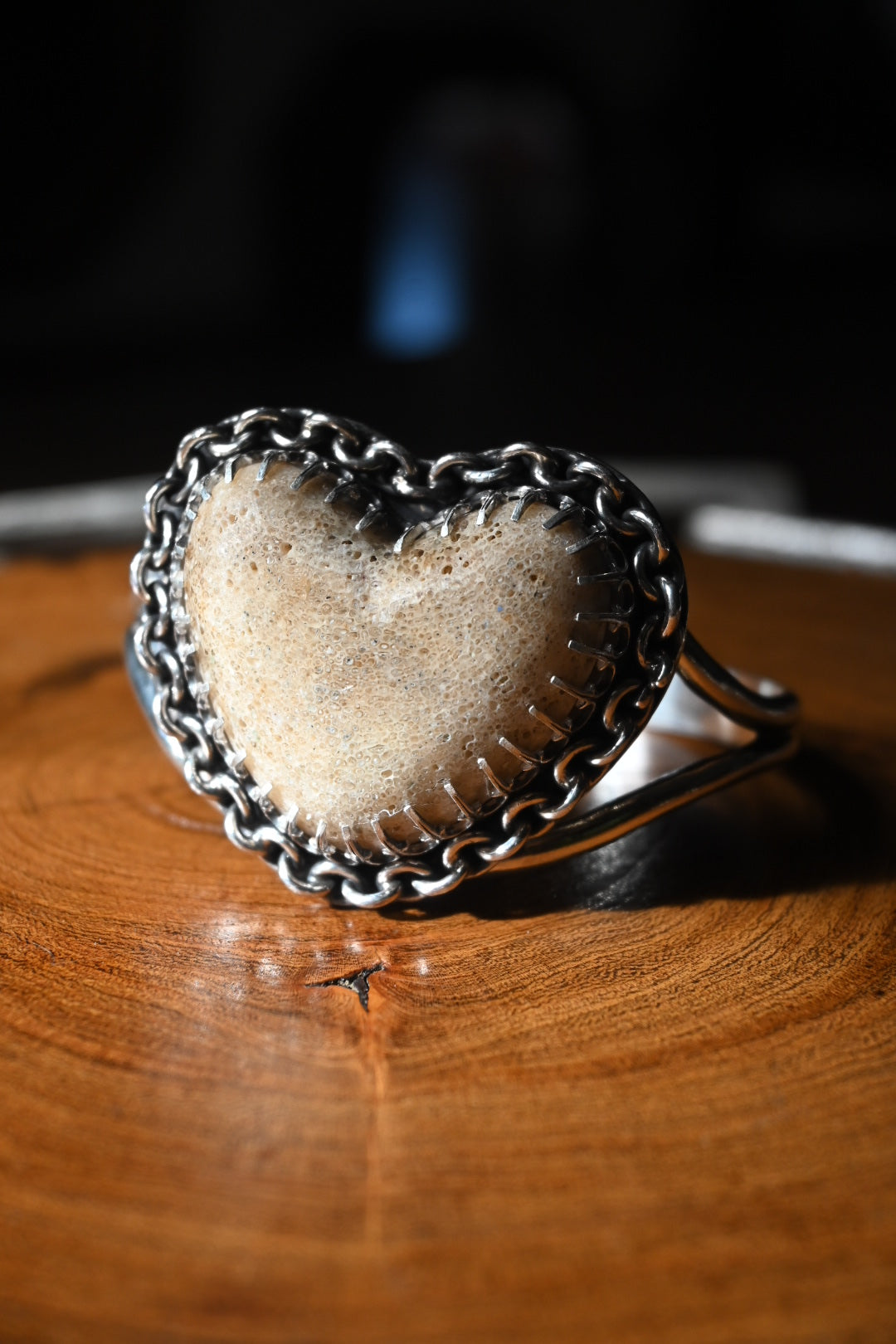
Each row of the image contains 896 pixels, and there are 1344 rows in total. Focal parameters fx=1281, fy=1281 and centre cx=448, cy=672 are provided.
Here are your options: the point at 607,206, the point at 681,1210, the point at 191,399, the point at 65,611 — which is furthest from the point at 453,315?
the point at 681,1210

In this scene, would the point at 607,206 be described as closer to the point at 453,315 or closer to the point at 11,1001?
the point at 453,315

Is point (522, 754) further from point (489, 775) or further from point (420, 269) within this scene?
point (420, 269)

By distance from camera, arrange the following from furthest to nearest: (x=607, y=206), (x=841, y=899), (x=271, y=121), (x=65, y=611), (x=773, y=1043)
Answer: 1. (x=607, y=206)
2. (x=271, y=121)
3. (x=65, y=611)
4. (x=841, y=899)
5. (x=773, y=1043)

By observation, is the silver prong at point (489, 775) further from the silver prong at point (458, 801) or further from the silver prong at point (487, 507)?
the silver prong at point (487, 507)

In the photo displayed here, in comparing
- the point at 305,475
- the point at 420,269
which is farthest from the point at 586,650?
the point at 420,269

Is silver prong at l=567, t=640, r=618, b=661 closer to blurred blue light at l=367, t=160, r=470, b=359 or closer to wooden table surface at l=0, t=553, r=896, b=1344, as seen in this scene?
wooden table surface at l=0, t=553, r=896, b=1344

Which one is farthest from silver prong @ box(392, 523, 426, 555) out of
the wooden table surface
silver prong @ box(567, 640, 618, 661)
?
the wooden table surface
